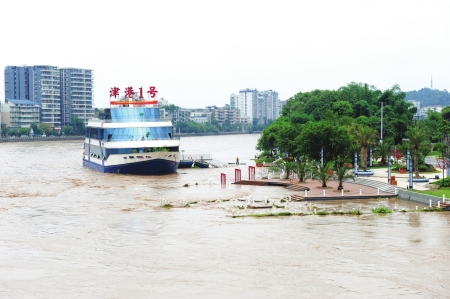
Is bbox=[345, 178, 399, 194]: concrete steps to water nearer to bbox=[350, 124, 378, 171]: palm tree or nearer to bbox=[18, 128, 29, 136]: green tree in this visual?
bbox=[350, 124, 378, 171]: palm tree

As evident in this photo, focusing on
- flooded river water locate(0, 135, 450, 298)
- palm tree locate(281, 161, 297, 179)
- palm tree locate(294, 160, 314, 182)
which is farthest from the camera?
palm tree locate(281, 161, 297, 179)

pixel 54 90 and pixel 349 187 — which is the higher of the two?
pixel 54 90

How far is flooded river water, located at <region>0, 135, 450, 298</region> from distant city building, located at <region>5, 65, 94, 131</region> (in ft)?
480

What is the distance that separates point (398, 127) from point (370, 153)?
1899cm

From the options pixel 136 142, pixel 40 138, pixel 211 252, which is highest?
pixel 40 138

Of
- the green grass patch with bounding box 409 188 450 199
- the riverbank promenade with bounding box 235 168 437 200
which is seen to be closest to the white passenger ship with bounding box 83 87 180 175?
the riverbank promenade with bounding box 235 168 437 200

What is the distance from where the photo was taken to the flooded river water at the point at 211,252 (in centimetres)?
1995

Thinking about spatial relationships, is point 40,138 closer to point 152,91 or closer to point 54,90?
point 54,90

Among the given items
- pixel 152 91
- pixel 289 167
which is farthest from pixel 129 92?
pixel 289 167

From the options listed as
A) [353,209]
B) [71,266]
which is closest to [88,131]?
[353,209]

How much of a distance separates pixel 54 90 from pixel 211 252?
165312mm

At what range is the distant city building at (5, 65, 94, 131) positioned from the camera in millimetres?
179875

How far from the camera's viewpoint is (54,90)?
596ft

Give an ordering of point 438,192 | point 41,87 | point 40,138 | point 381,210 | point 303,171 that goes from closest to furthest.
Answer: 1. point 381,210
2. point 438,192
3. point 303,171
4. point 40,138
5. point 41,87
